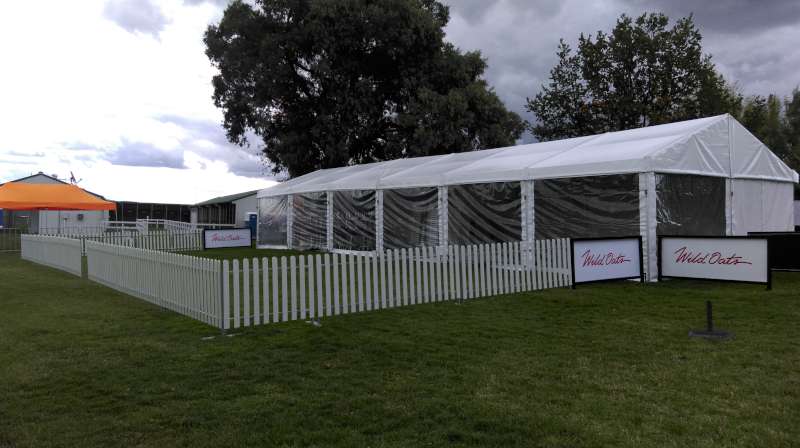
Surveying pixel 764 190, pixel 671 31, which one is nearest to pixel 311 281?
pixel 764 190

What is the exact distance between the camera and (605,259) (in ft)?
36.7

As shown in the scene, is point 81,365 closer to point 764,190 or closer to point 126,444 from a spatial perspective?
point 126,444

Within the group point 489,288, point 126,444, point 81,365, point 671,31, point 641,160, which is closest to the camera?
point 126,444

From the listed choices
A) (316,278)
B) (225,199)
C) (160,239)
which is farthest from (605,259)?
(225,199)

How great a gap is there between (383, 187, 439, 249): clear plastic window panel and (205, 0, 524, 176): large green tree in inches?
373

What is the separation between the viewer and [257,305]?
7.96 m

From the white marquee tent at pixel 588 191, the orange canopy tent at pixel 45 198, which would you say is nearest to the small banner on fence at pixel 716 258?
the white marquee tent at pixel 588 191

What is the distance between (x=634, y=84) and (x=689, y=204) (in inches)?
918

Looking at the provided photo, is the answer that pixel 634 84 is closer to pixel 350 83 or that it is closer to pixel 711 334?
pixel 350 83

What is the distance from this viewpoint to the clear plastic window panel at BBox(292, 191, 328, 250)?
73.0 feet

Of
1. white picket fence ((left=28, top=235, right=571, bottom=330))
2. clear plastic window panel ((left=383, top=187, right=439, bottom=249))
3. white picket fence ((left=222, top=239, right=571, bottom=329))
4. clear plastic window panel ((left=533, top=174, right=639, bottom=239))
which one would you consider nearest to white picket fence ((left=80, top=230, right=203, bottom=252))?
white picket fence ((left=28, top=235, right=571, bottom=330))

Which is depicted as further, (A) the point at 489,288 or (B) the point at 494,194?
(B) the point at 494,194

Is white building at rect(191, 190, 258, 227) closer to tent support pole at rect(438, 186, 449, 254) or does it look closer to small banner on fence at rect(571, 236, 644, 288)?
tent support pole at rect(438, 186, 449, 254)

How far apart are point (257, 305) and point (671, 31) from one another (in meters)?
33.8
